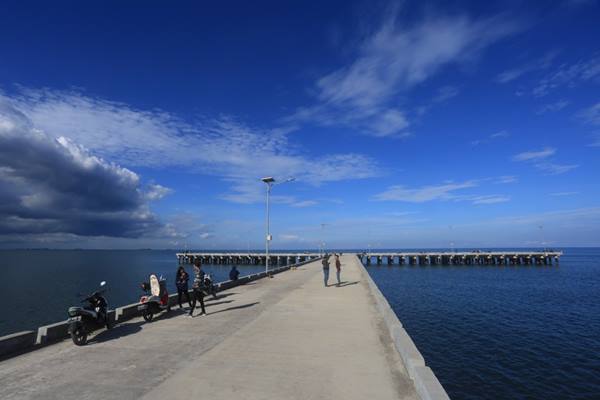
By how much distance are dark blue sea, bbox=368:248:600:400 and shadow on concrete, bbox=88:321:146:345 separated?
33.3ft

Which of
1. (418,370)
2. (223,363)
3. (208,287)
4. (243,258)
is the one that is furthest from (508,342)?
(243,258)

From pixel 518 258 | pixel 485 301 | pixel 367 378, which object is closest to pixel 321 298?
pixel 367 378

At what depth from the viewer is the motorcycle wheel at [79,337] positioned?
8291mm

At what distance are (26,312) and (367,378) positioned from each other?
34859mm

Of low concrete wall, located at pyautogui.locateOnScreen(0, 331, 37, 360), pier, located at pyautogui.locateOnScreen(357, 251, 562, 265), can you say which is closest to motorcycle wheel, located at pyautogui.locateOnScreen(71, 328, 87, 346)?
low concrete wall, located at pyautogui.locateOnScreen(0, 331, 37, 360)

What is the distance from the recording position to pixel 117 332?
9.74 meters

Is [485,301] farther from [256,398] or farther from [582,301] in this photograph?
[256,398]

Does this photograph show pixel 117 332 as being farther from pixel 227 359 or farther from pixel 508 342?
pixel 508 342

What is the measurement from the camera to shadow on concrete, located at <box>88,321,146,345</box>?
897 cm

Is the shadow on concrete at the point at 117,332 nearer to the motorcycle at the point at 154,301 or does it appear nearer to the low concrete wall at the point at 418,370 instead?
the motorcycle at the point at 154,301

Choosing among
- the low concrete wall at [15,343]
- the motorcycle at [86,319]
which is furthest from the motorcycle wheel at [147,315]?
the low concrete wall at [15,343]

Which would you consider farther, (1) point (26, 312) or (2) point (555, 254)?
(2) point (555, 254)

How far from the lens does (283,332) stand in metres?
9.59

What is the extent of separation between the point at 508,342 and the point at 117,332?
17195 millimetres
